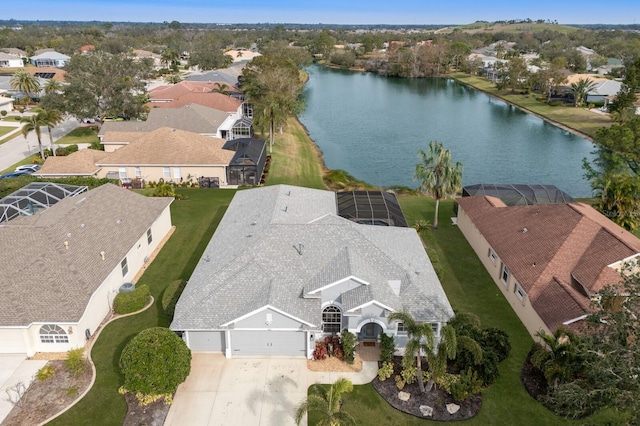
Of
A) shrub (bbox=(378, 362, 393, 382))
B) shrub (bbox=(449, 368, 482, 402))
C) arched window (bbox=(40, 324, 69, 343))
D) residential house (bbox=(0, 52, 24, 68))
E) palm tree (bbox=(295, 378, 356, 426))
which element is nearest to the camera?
palm tree (bbox=(295, 378, 356, 426))

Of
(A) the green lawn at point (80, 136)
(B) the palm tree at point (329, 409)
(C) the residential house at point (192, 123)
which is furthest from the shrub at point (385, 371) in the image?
(A) the green lawn at point (80, 136)

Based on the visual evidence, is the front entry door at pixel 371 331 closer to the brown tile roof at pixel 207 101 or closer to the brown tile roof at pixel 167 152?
the brown tile roof at pixel 167 152

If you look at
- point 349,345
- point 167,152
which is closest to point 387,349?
point 349,345

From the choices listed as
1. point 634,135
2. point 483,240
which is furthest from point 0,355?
point 634,135

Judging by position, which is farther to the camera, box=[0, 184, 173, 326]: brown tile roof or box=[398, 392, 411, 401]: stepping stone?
box=[0, 184, 173, 326]: brown tile roof

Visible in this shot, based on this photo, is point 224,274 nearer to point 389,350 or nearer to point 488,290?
point 389,350

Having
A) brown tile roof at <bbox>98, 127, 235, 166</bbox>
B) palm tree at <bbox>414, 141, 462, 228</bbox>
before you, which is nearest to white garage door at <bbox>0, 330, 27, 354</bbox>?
palm tree at <bbox>414, 141, 462, 228</bbox>

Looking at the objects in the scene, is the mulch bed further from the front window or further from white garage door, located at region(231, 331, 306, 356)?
the front window
